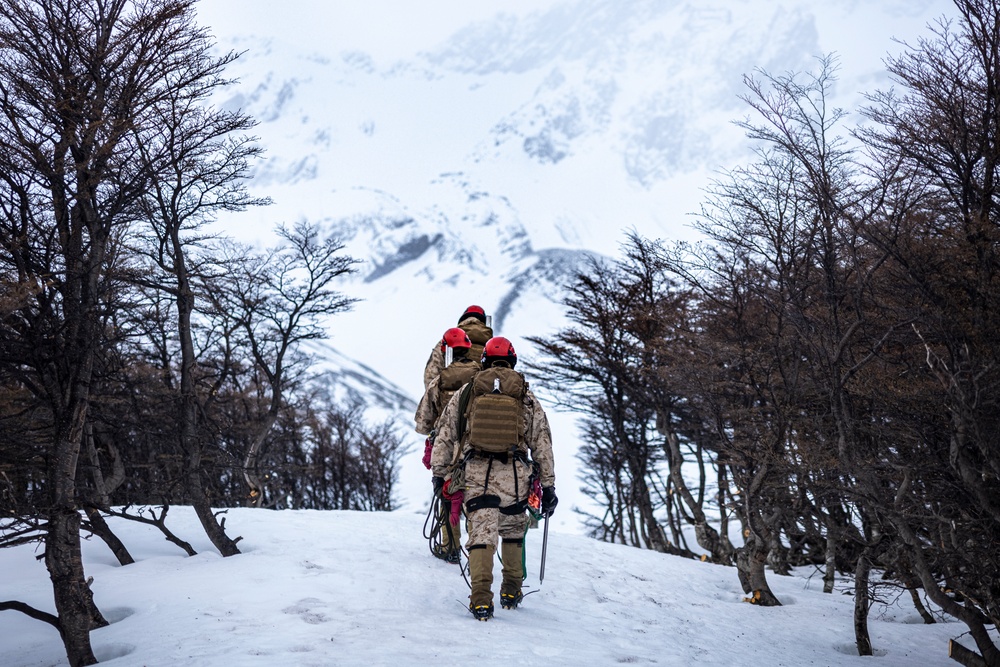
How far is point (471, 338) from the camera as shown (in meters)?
8.77

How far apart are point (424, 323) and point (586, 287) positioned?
168282mm

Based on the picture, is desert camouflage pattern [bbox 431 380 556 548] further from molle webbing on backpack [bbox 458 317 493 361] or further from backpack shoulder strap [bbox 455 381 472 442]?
molle webbing on backpack [bbox 458 317 493 361]

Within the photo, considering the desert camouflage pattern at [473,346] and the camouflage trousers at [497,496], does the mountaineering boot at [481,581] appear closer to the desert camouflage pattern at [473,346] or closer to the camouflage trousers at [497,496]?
the camouflage trousers at [497,496]

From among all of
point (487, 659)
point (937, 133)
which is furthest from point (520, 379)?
point (937, 133)

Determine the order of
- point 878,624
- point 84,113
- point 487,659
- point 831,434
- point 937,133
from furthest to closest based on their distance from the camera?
point 831,434 < point 878,624 < point 937,133 < point 84,113 < point 487,659

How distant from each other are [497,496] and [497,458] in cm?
34

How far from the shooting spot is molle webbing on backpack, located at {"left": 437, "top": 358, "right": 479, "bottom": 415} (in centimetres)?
796

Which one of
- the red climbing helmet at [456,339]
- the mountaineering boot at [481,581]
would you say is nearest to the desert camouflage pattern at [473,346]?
the red climbing helmet at [456,339]

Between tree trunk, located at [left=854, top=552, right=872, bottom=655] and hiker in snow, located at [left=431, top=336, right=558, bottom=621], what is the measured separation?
111 inches

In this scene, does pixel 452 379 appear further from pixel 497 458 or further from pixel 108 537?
pixel 108 537

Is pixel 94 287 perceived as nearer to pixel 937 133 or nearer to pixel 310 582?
pixel 310 582

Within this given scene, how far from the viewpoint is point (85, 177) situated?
595 centimetres

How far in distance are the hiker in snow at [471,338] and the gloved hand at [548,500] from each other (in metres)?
2.07

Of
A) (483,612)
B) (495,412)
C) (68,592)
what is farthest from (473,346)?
(68,592)
